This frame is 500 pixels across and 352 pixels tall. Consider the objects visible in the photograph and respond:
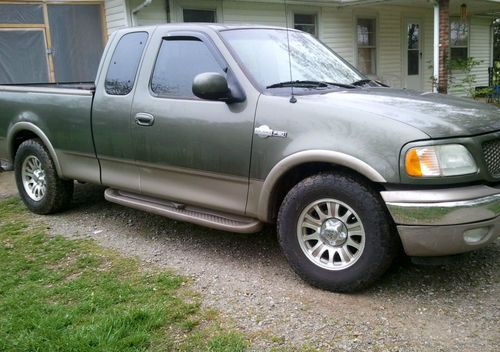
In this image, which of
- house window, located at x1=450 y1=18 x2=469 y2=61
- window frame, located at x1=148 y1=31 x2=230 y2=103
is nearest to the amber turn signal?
window frame, located at x1=148 y1=31 x2=230 y2=103

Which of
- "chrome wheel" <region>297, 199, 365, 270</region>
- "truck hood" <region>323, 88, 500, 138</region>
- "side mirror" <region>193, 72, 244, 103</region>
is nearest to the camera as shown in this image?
"truck hood" <region>323, 88, 500, 138</region>

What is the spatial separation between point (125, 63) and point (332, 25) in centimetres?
1088

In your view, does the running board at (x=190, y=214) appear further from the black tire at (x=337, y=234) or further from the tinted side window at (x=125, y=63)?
the tinted side window at (x=125, y=63)

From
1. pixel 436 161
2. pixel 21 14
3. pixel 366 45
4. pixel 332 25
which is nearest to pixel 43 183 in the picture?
pixel 436 161

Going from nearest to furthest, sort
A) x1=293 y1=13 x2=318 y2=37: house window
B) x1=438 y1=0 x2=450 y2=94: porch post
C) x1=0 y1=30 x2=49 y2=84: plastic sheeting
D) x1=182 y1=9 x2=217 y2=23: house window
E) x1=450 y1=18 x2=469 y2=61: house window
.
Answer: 1. x1=0 y1=30 x2=49 y2=84: plastic sheeting
2. x1=182 y1=9 x2=217 y2=23: house window
3. x1=438 y1=0 x2=450 y2=94: porch post
4. x1=293 y1=13 x2=318 y2=37: house window
5. x1=450 y1=18 x2=469 y2=61: house window

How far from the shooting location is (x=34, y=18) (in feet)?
34.0

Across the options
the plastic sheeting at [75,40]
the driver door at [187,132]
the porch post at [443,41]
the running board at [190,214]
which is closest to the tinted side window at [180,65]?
the driver door at [187,132]

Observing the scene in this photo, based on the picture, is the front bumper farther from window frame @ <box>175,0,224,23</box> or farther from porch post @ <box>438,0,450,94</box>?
porch post @ <box>438,0,450,94</box>

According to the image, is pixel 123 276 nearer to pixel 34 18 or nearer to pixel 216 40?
pixel 216 40

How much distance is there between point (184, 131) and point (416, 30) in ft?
49.5

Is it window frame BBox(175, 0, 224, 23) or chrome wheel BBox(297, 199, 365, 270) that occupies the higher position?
window frame BBox(175, 0, 224, 23)

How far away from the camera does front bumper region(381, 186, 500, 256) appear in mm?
3053

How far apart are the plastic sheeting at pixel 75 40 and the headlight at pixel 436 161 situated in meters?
8.88

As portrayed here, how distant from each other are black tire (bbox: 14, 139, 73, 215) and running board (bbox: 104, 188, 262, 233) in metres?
0.88
